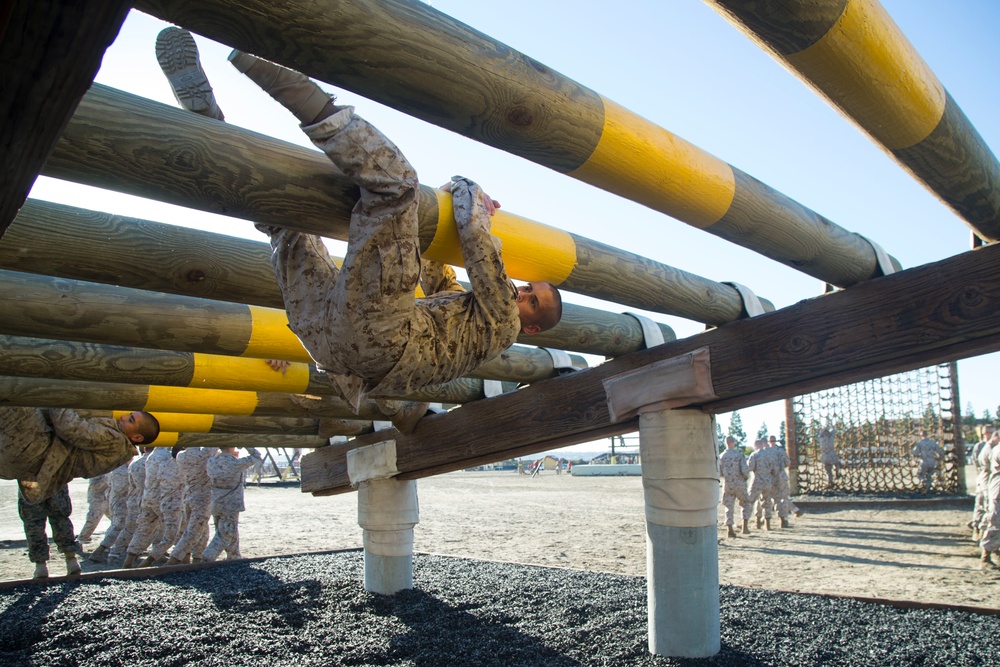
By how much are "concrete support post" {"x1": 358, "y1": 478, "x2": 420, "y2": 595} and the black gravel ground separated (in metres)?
0.16

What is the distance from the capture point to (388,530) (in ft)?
24.0

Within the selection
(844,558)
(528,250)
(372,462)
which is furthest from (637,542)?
(528,250)

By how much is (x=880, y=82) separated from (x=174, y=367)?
4368 mm

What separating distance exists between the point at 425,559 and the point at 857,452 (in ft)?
42.5

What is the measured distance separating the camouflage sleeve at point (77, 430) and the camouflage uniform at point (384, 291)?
14.4 ft

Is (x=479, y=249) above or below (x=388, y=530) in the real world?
above

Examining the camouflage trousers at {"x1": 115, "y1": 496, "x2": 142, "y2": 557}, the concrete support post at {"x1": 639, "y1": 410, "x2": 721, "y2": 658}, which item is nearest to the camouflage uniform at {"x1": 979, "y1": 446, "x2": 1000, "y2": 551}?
the concrete support post at {"x1": 639, "y1": 410, "x2": 721, "y2": 658}

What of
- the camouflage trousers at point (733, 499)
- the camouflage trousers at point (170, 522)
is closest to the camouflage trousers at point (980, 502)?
the camouflage trousers at point (733, 499)

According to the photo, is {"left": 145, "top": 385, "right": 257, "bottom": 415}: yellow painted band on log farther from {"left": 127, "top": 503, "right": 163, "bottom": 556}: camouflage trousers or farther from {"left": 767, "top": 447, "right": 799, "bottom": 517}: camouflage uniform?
{"left": 767, "top": 447, "right": 799, "bottom": 517}: camouflage uniform

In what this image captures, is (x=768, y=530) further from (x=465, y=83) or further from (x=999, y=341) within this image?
(x=465, y=83)

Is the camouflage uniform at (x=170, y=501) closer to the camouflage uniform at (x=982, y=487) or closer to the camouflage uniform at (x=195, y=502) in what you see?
the camouflage uniform at (x=195, y=502)

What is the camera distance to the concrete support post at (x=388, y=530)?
725 centimetres

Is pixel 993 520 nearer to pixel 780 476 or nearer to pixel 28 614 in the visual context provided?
pixel 780 476

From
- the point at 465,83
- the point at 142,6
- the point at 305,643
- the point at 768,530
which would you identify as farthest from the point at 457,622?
the point at 768,530
